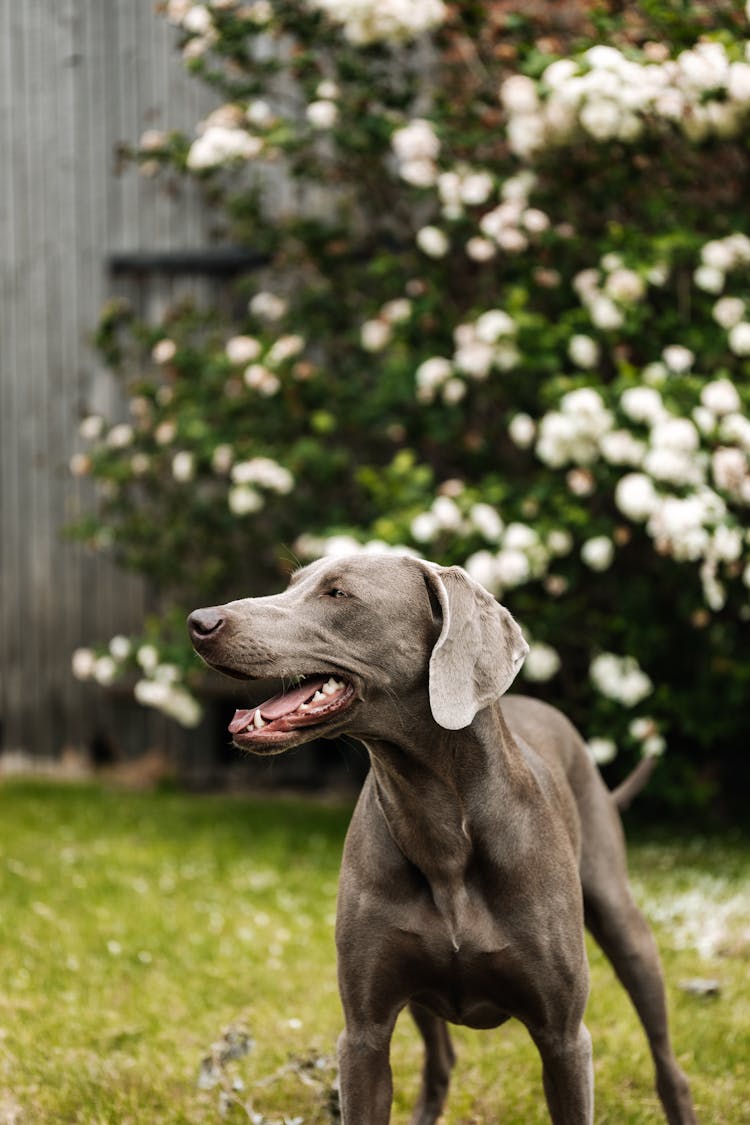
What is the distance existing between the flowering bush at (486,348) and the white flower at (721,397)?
0.01 metres

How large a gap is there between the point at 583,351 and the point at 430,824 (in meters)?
3.40

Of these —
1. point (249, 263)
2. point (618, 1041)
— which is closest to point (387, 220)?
point (249, 263)

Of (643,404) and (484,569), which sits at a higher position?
(643,404)

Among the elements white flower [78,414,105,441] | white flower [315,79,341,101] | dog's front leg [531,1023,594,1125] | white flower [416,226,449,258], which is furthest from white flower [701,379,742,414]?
white flower [78,414,105,441]

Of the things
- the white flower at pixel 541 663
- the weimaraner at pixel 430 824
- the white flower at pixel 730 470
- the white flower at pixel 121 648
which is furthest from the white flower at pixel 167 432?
the weimaraner at pixel 430 824

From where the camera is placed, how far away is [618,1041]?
3.95 m

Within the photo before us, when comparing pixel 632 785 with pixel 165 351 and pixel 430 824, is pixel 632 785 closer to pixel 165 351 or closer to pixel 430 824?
pixel 430 824

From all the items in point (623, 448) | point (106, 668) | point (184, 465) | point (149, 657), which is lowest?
point (106, 668)

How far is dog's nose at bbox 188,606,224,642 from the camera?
2.49m

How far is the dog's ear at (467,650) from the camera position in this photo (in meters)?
2.59

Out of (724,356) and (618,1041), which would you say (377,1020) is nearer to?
(618,1041)

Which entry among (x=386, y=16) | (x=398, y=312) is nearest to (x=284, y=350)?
(x=398, y=312)

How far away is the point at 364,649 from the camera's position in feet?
8.72

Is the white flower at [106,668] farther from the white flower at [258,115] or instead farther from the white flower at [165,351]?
the white flower at [258,115]
